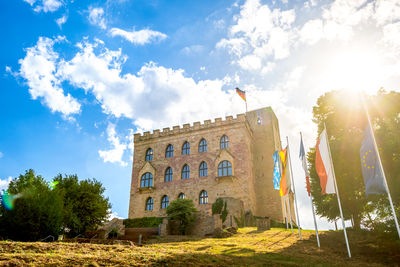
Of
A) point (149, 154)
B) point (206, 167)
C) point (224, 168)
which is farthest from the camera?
point (149, 154)

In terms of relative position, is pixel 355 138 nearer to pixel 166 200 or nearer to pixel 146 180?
pixel 166 200

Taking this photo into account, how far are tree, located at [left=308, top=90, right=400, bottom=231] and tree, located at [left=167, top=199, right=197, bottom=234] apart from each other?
12211mm

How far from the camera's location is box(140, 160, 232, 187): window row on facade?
3541 centimetres

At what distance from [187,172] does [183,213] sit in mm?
10371

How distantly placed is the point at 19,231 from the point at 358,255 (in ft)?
70.2

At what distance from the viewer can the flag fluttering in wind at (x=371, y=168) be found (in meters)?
13.8

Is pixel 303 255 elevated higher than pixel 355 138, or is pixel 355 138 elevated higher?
pixel 355 138

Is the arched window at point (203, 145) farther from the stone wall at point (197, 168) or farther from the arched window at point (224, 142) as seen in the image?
the arched window at point (224, 142)

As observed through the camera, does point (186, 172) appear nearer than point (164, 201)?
No

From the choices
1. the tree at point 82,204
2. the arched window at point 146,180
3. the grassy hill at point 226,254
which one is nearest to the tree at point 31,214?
the tree at point 82,204

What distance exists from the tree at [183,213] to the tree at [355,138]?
12.2 metres

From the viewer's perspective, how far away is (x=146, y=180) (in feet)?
129

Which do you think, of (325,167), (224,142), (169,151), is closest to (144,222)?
(169,151)

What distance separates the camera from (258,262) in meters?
12.2
